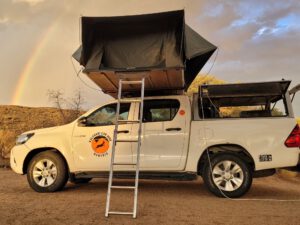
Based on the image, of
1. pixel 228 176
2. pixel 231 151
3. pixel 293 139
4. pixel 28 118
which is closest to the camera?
pixel 293 139

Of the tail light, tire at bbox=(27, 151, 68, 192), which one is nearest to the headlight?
tire at bbox=(27, 151, 68, 192)

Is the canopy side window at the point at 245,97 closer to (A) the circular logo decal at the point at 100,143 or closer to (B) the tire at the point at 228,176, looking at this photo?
(B) the tire at the point at 228,176

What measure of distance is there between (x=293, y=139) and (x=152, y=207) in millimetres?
3190

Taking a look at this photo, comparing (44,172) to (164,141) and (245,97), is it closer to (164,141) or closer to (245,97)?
(164,141)

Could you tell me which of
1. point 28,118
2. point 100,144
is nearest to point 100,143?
point 100,144

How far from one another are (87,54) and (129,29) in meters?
0.95

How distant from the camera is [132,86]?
8.58 metres

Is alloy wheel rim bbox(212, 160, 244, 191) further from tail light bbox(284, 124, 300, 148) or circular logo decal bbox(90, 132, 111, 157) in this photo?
circular logo decal bbox(90, 132, 111, 157)

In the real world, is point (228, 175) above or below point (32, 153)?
below

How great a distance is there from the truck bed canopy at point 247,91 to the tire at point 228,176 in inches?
52.5

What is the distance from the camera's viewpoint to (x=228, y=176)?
7.84m

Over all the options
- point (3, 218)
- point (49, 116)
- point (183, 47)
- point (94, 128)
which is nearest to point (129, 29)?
point (183, 47)

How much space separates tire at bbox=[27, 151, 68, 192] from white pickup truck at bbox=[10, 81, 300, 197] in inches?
0.9

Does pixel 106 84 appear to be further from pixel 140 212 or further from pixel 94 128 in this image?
pixel 140 212
